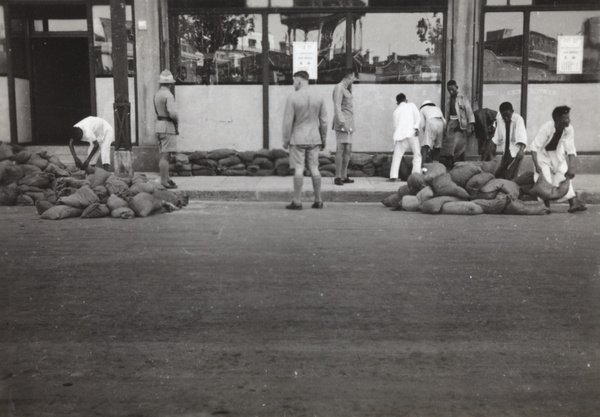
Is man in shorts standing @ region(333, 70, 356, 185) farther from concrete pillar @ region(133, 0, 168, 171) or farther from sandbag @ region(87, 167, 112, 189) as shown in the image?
sandbag @ region(87, 167, 112, 189)

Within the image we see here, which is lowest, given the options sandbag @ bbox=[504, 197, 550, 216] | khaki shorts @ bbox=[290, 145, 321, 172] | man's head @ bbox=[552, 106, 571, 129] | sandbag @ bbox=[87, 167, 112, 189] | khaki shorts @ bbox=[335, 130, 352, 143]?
sandbag @ bbox=[504, 197, 550, 216]

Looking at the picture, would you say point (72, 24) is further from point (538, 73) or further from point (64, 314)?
point (64, 314)

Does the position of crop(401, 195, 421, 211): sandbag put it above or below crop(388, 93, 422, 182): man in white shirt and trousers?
below

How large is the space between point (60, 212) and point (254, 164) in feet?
18.0

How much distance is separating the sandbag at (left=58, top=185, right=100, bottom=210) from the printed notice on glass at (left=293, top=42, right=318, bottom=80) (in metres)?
6.34

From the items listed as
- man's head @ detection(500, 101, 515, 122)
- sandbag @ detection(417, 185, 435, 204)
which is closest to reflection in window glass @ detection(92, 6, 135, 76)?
sandbag @ detection(417, 185, 435, 204)

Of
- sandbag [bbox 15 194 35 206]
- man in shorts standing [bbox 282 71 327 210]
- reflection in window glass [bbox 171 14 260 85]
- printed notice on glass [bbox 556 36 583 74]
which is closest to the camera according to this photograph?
man in shorts standing [bbox 282 71 327 210]

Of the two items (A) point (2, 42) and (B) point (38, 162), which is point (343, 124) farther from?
(A) point (2, 42)

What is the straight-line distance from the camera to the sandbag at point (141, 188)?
36.0ft

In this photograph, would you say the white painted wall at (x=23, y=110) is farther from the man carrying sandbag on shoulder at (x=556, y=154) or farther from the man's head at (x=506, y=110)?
the man carrying sandbag on shoulder at (x=556, y=154)

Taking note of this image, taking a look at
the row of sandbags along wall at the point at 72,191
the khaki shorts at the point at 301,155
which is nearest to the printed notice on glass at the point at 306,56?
the khaki shorts at the point at 301,155

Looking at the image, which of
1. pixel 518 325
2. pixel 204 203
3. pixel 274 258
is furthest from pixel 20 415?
pixel 204 203

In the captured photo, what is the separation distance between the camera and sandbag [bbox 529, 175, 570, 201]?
11.1 metres

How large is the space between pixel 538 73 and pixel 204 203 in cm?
795
